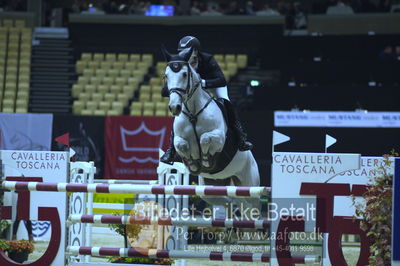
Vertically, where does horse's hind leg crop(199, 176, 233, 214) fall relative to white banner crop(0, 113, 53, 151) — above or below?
below

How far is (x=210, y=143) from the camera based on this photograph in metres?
6.81

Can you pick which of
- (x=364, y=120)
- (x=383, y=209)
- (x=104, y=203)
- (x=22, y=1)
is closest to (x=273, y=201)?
(x=383, y=209)

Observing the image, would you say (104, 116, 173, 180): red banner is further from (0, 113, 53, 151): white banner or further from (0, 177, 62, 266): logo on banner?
(0, 177, 62, 266): logo on banner

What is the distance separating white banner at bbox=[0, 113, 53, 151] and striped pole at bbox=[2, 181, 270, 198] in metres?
9.05

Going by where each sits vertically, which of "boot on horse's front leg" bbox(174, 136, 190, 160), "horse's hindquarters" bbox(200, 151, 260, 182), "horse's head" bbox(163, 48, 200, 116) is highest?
"horse's head" bbox(163, 48, 200, 116)

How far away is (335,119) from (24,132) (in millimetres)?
6183

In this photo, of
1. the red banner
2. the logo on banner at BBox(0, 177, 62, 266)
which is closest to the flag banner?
the red banner

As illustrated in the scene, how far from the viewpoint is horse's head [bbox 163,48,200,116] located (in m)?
6.24

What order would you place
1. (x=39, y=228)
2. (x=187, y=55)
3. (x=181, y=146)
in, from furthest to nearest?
1. (x=39, y=228)
2. (x=181, y=146)
3. (x=187, y=55)

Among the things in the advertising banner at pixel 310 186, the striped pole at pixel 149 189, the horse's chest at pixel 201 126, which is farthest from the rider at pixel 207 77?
the advertising banner at pixel 310 186

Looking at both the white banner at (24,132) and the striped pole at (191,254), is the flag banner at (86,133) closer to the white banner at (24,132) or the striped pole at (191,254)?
the white banner at (24,132)

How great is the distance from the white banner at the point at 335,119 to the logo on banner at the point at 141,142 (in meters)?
2.67

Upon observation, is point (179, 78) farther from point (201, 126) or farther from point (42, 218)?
point (42, 218)

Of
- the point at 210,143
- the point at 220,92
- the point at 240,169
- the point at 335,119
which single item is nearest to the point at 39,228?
the point at 240,169
